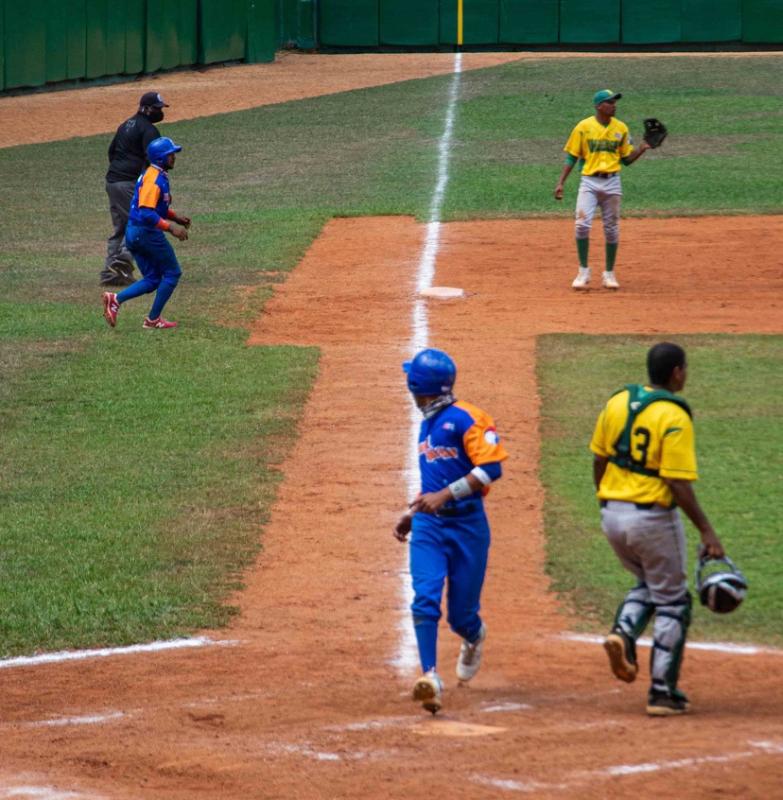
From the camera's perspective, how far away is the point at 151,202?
1482 cm

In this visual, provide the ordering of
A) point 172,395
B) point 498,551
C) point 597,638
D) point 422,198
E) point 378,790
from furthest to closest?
1. point 422,198
2. point 172,395
3. point 498,551
4. point 597,638
5. point 378,790

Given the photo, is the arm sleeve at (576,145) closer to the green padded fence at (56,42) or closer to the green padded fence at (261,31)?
the green padded fence at (56,42)

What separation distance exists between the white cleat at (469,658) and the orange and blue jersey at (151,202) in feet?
28.0

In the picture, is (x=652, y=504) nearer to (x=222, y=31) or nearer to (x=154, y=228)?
(x=154, y=228)

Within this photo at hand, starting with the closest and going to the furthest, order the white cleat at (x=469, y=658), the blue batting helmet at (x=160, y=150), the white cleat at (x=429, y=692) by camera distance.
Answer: the white cleat at (x=429, y=692) < the white cleat at (x=469, y=658) < the blue batting helmet at (x=160, y=150)

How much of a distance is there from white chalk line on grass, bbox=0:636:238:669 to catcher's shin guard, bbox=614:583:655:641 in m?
2.14

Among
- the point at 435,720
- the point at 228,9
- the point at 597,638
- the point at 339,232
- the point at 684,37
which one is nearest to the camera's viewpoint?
the point at 435,720

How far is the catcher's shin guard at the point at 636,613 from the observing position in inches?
266

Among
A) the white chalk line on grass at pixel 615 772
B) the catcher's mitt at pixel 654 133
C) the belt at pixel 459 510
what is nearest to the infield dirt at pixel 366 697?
the white chalk line on grass at pixel 615 772

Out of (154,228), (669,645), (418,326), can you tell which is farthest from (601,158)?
(669,645)

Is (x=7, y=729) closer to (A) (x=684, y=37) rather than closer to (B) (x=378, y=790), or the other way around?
(B) (x=378, y=790)

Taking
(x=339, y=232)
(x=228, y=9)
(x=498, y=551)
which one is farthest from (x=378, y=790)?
(x=228, y=9)

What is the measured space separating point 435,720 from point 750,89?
33.8 metres

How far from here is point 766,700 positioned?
268 inches
